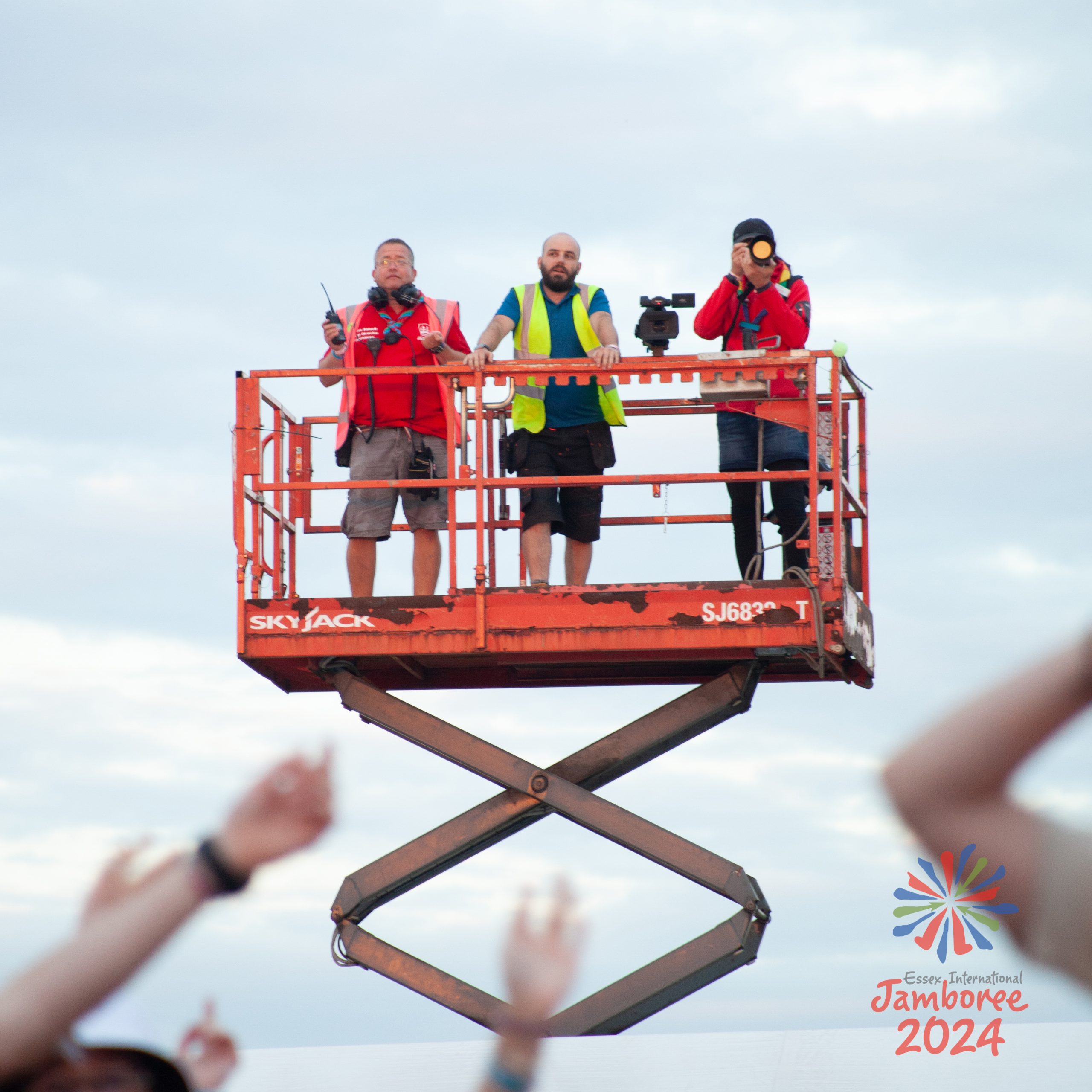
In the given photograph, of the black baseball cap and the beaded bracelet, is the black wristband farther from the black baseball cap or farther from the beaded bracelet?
the black baseball cap

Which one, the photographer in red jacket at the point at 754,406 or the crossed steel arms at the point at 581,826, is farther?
the photographer in red jacket at the point at 754,406

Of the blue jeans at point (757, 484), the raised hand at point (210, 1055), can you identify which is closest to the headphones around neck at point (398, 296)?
the blue jeans at point (757, 484)

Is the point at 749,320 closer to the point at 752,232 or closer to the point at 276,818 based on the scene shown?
the point at 752,232

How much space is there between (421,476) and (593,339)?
150 cm

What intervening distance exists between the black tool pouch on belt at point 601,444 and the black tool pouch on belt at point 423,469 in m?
1.05

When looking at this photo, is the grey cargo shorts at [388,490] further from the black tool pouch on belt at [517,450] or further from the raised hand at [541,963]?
the raised hand at [541,963]

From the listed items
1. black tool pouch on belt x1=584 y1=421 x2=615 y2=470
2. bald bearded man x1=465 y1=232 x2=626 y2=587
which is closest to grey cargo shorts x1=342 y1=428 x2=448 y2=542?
bald bearded man x1=465 y1=232 x2=626 y2=587

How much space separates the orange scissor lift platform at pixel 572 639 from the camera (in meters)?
10.3

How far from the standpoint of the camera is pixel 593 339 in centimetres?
1105

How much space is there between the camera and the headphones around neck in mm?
11023

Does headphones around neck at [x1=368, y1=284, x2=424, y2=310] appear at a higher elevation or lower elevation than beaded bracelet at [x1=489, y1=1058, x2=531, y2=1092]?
higher

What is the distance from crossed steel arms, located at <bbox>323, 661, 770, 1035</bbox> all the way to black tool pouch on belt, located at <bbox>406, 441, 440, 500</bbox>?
126cm

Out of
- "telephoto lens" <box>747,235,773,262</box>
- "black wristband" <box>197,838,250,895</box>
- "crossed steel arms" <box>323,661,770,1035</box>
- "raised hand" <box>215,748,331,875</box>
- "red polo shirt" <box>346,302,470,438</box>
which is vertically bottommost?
"crossed steel arms" <box>323,661,770,1035</box>

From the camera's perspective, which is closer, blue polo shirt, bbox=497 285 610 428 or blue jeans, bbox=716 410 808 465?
blue jeans, bbox=716 410 808 465
